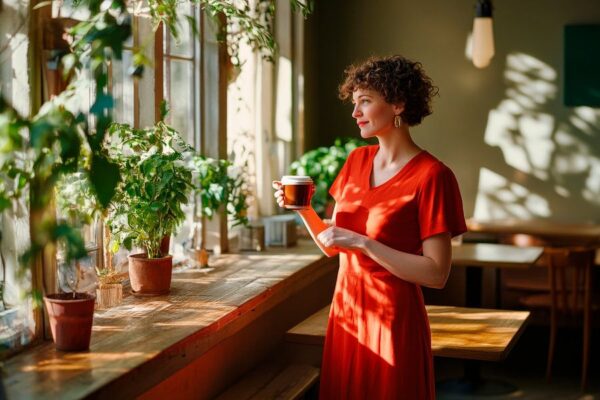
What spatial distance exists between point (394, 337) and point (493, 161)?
3.74m

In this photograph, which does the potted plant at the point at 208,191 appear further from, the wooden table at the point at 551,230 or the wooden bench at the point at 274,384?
the wooden table at the point at 551,230

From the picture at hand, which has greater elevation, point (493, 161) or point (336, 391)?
point (493, 161)

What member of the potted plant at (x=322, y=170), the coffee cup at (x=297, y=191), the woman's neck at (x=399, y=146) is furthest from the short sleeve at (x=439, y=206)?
the potted plant at (x=322, y=170)

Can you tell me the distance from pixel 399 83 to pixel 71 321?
51.3 inches

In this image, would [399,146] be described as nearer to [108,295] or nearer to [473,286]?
[108,295]

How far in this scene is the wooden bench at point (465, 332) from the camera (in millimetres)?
3373

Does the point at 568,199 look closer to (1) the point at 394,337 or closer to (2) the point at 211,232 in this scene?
(2) the point at 211,232

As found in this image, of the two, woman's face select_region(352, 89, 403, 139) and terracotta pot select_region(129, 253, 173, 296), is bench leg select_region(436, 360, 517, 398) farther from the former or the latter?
woman's face select_region(352, 89, 403, 139)

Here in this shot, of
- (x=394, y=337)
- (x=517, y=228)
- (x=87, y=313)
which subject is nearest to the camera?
(x=87, y=313)

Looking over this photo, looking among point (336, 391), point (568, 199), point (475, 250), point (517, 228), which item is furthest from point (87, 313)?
point (568, 199)

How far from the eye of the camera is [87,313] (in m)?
2.76

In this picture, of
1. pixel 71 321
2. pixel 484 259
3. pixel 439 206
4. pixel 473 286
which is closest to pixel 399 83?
pixel 439 206

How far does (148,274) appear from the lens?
3582 millimetres

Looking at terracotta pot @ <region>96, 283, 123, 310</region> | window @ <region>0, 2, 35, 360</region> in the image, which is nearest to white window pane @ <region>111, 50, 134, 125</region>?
terracotta pot @ <region>96, 283, 123, 310</region>
